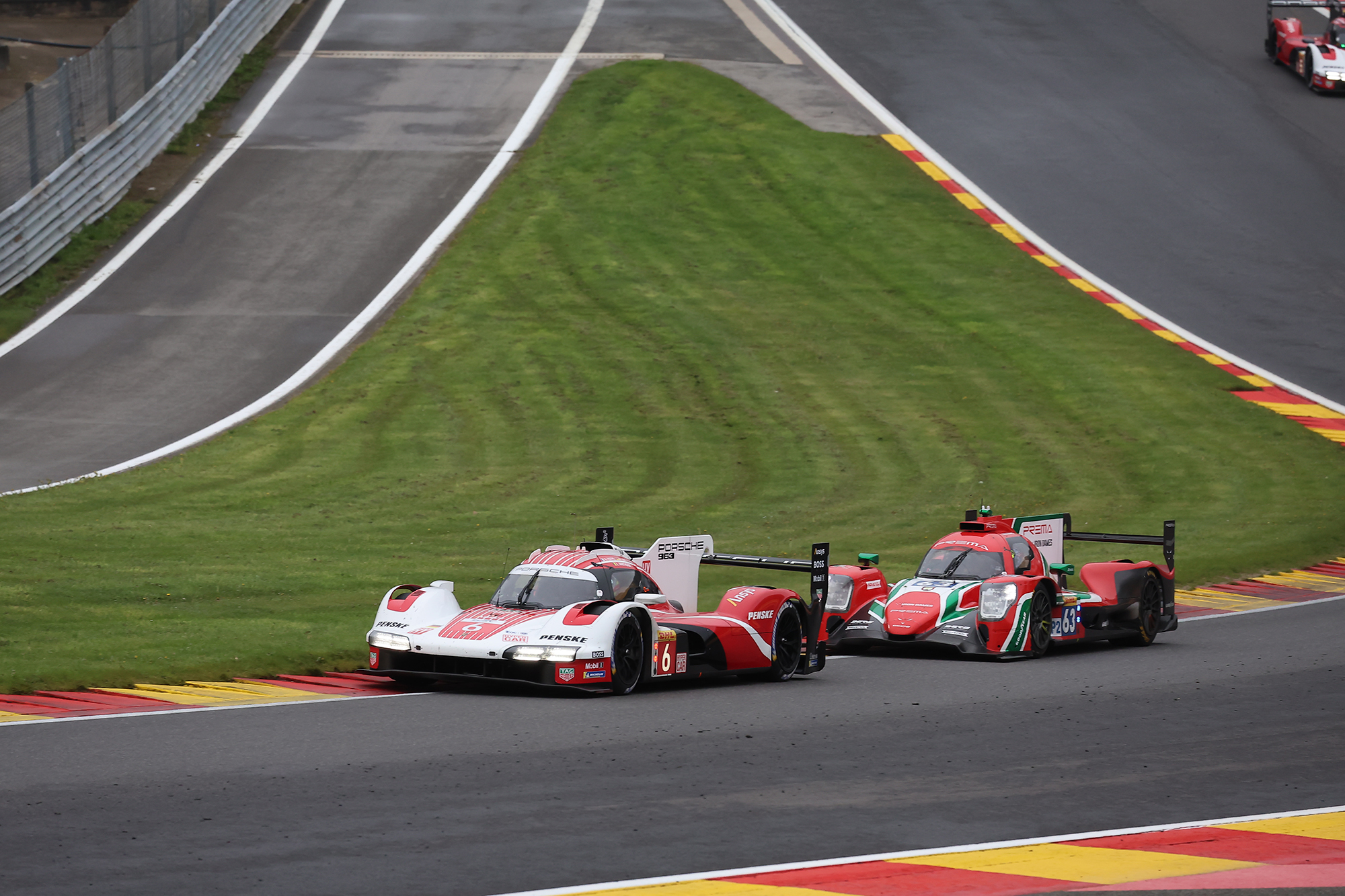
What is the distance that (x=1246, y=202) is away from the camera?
39.9 meters

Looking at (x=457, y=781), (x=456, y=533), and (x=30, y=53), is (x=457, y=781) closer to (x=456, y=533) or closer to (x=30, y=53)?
(x=456, y=533)

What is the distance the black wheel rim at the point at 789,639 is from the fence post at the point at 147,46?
27.7 metres

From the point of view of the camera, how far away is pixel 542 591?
14.4 metres

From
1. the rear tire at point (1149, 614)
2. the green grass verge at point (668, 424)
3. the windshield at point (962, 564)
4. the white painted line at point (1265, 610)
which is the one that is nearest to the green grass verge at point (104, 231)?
the green grass verge at point (668, 424)

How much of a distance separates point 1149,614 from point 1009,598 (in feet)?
8.41

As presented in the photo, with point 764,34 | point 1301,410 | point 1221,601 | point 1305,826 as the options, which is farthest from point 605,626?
point 764,34

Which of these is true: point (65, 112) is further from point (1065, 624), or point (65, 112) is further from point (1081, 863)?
point (1081, 863)

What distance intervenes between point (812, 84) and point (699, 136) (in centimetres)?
466

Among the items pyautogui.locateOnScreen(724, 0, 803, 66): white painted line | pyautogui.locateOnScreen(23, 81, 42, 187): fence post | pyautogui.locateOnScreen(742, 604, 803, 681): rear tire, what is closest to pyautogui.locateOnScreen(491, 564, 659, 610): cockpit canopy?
pyautogui.locateOnScreen(742, 604, 803, 681): rear tire

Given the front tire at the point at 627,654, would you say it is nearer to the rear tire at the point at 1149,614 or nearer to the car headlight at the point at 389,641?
the car headlight at the point at 389,641

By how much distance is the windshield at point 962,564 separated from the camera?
57.8 ft

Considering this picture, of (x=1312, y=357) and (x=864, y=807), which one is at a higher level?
(x=1312, y=357)

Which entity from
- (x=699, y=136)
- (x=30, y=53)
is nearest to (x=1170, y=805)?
(x=699, y=136)

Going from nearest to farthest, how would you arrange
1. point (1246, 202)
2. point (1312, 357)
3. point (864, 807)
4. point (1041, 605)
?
point (864, 807) → point (1041, 605) → point (1312, 357) → point (1246, 202)
